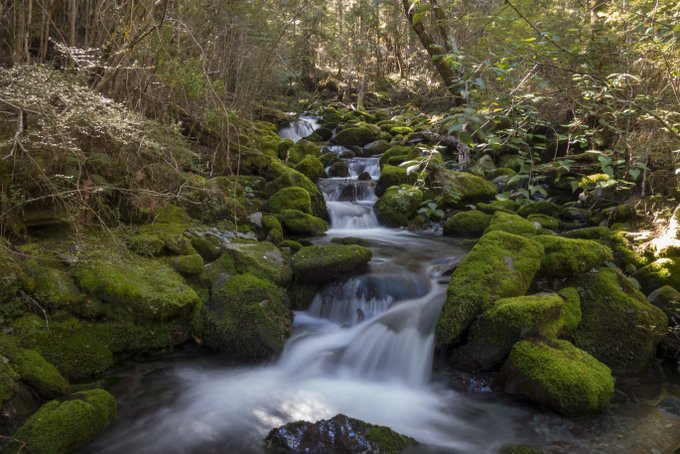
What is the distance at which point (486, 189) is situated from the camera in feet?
33.0

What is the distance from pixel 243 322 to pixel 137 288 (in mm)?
1186

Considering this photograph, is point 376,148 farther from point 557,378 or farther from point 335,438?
point 335,438

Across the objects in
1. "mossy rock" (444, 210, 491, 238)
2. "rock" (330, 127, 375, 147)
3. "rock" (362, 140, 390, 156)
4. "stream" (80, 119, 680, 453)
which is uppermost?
"rock" (330, 127, 375, 147)

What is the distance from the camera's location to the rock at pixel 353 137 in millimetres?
15578

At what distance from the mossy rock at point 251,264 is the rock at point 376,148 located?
8746 millimetres

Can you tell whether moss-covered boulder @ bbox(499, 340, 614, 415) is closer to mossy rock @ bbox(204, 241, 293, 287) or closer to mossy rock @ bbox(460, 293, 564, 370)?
mossy rock @ bbox(460, 293, 564, 370)

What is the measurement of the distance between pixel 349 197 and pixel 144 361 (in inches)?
284

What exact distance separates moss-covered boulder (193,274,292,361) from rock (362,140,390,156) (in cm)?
973

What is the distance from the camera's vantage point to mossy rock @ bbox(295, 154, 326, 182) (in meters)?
11.8

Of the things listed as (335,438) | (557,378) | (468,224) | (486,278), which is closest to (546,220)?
(468,224)

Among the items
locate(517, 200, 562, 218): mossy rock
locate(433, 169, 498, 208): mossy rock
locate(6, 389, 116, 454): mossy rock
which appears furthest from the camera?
locate(433, 169, 498, 208): mossy rock

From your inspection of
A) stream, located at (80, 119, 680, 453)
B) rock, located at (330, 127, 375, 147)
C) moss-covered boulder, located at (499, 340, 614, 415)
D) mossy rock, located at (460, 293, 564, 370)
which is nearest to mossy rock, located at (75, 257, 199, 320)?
stream, located at (80, 119, 680, 453)

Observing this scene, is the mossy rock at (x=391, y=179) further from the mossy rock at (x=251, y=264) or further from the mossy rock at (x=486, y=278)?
the mossy rock at (x=251, y=264)

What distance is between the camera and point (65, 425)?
3.34m
